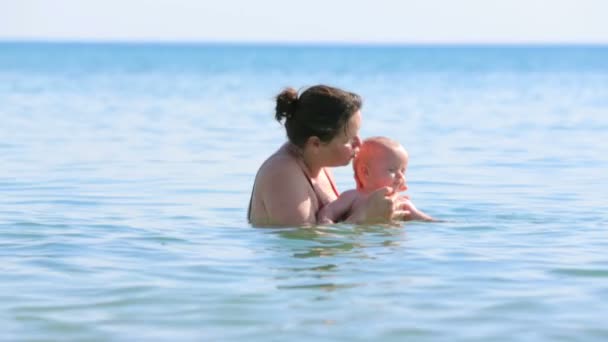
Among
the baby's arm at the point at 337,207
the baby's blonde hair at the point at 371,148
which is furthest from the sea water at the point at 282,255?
the baby's blonde hair at the point at 371,148

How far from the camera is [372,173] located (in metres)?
7.50

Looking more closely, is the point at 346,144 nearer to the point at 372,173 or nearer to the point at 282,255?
the point at 372,173

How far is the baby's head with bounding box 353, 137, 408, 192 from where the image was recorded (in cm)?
744

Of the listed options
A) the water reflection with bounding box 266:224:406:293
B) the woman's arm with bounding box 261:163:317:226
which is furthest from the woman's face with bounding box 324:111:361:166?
the water reflection with bounding box 266:224:406:293

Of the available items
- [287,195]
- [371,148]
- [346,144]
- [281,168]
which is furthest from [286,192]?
[371,148]

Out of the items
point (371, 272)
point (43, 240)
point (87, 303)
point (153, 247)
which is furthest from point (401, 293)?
point (43, 240)

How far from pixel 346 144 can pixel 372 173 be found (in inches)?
9.6

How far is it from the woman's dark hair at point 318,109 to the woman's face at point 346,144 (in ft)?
0.12

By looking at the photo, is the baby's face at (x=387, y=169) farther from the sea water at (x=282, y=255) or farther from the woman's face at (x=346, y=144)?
the sea water at (x=282, y=255)

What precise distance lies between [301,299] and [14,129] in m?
14.4

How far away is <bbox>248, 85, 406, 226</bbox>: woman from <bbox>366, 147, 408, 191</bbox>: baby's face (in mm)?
94

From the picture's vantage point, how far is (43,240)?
762 cm

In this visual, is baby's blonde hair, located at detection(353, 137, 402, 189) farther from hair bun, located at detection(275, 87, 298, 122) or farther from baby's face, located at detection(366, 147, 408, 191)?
hair bun, located at detection(275, 87, 298, 122)

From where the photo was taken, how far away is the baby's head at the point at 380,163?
7.44m
